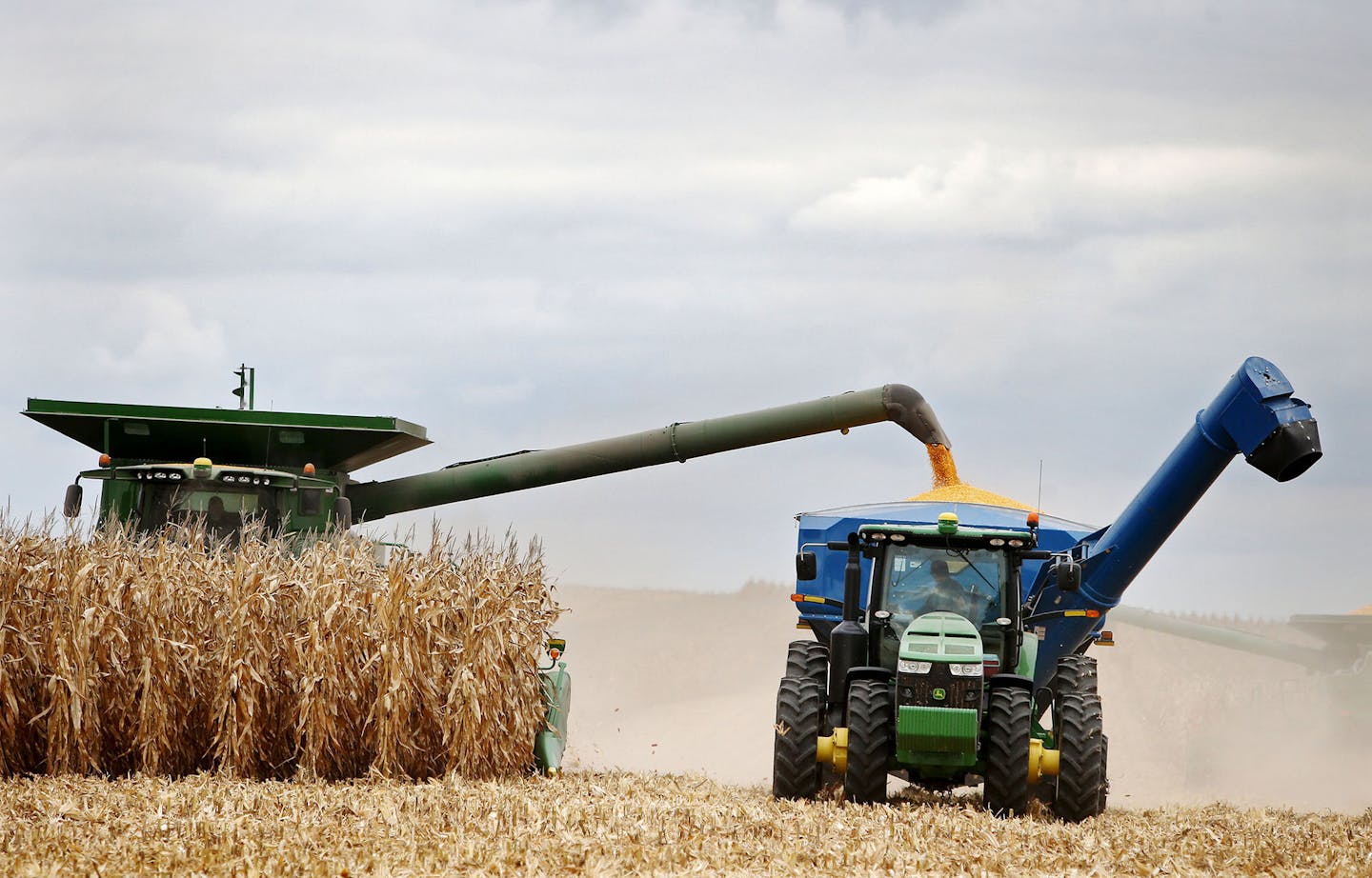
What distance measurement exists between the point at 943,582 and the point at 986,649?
0.57 meters

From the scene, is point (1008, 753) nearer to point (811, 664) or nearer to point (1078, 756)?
point (1078, 756)

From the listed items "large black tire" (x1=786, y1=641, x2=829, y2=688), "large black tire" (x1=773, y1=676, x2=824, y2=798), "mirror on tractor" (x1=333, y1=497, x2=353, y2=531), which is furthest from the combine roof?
"large black tire" (x1=773, y1=676, x2=824, y2=798)

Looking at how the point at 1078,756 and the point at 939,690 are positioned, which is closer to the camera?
the point at 939,690

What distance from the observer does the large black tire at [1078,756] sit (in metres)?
10.4

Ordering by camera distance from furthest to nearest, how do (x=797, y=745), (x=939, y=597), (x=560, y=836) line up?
(x=939, y=597)
(x=797, y=745)
(x=560, y=836)

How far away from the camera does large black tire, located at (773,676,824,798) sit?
10711mm

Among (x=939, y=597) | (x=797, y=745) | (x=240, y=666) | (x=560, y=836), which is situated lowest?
(x=560, y=836)

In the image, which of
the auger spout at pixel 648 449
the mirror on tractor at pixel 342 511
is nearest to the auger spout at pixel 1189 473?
the auger spout at pixel 648 449

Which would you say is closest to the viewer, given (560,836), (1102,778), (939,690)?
(560,836)

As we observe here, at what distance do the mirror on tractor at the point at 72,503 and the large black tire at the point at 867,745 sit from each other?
7280mm

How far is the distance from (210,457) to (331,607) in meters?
3.75

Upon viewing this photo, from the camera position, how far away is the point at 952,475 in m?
15.8

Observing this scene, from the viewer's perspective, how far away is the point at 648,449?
16.2m

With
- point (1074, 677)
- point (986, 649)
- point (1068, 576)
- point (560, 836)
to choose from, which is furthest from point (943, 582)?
point (560, 836)
